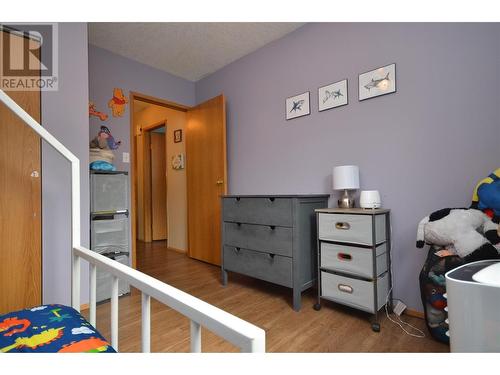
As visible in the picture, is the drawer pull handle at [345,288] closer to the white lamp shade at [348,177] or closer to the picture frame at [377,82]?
the white lamp shade at [348,177]

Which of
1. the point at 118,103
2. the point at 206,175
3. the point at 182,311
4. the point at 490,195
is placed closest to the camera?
the point at 182,311

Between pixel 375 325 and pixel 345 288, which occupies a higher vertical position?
pixel 345 288

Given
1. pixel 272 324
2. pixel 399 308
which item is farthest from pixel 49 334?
pixel 399 308

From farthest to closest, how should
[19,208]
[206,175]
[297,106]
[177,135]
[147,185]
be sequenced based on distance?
[147,185]
[177,135]
[206,175]
[297,106]
[19,208]

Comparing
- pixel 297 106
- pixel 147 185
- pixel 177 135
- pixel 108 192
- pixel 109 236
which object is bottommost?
pixel 109 236

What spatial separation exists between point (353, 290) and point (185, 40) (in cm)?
262

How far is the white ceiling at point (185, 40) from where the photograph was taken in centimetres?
222

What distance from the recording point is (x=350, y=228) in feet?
5.35

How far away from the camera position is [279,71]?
2426 mm

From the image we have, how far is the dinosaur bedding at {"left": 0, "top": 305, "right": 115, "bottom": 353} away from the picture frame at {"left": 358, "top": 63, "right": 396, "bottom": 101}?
2.07 meters

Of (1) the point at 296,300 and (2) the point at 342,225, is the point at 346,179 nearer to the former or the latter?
(2) the point at 342,225

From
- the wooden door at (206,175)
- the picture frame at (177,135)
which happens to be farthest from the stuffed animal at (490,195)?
the picture frame at (177,135)
